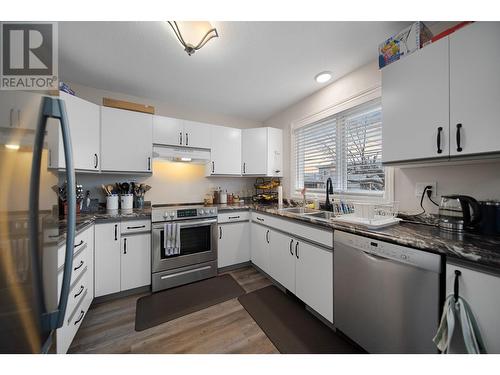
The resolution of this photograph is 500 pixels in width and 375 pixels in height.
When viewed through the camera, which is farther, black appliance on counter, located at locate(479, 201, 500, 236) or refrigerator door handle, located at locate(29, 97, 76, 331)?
black appliance on counter, located at locate(479, 201, 500, 236)

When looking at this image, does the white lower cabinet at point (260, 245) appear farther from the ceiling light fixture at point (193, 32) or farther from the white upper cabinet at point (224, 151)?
the ceiling light fixture at point (193, 32)

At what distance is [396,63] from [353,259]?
57.1 inches

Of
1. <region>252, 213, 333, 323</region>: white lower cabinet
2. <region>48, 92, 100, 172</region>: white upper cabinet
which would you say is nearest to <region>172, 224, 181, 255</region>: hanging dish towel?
<region>252, 213, 333, 323</region>: white lower cabinet

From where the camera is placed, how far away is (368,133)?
196cm

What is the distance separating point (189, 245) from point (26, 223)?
5.87 ft

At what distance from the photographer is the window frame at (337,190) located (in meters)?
1.72

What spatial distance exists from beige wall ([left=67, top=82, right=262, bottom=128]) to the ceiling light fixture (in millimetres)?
1474

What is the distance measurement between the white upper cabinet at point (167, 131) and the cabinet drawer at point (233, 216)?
1143 mm

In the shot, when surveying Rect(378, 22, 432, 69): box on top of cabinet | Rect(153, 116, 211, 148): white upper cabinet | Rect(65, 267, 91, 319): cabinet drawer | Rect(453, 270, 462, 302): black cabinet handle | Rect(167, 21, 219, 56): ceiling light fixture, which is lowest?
Rect(65, 267, 91, 319): cabinet drawer

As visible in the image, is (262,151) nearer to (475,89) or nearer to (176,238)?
(176,238)

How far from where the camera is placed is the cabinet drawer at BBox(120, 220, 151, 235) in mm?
1948

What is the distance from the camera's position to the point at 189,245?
2.28m

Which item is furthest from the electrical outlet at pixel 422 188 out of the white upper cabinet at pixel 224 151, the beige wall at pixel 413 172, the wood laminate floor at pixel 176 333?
the white upper cabinet at pixel 224 151

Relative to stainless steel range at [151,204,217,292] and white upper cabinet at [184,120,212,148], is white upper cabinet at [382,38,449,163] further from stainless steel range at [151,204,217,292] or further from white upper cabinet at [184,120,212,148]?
white upper cabinet at [184,120,212,148]
